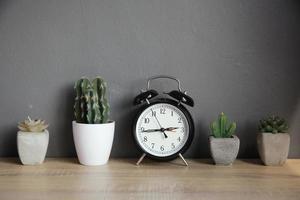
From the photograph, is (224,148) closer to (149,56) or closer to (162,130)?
(162,130)

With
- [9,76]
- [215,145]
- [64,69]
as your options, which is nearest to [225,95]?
[215,145]

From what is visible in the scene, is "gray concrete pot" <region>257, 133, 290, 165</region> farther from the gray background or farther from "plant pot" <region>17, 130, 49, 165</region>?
"plant pot" <region>17, 130, 49, 165</region>

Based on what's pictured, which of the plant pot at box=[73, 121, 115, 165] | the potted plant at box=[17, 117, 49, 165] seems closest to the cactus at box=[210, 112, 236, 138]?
the plant pot at box=[73, 121, 115, 165]

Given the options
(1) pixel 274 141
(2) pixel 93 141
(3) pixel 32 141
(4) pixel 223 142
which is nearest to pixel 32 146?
(3) pixel 32 141

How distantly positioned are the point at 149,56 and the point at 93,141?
34 cm

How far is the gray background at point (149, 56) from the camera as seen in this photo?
1.28 m

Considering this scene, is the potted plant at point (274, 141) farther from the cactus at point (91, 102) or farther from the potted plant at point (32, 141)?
the potted plant at point (32, 141)

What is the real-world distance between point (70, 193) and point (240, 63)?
2.32 feet

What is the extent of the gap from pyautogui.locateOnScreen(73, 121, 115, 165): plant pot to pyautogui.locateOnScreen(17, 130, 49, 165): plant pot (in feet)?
0.32

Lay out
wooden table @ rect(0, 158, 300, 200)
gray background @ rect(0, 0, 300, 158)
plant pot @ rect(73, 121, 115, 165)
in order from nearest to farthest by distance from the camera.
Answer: wooden table @ rect(0, 158, 300, 200), plant pot @ rect(73, 121, 115, 165), gray background @ rect(0, 0, 300, 158)

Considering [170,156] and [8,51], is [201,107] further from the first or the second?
[8,51]

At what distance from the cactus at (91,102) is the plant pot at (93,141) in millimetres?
26

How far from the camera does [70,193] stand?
3.08 feet

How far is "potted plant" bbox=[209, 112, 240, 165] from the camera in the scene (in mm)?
1190
